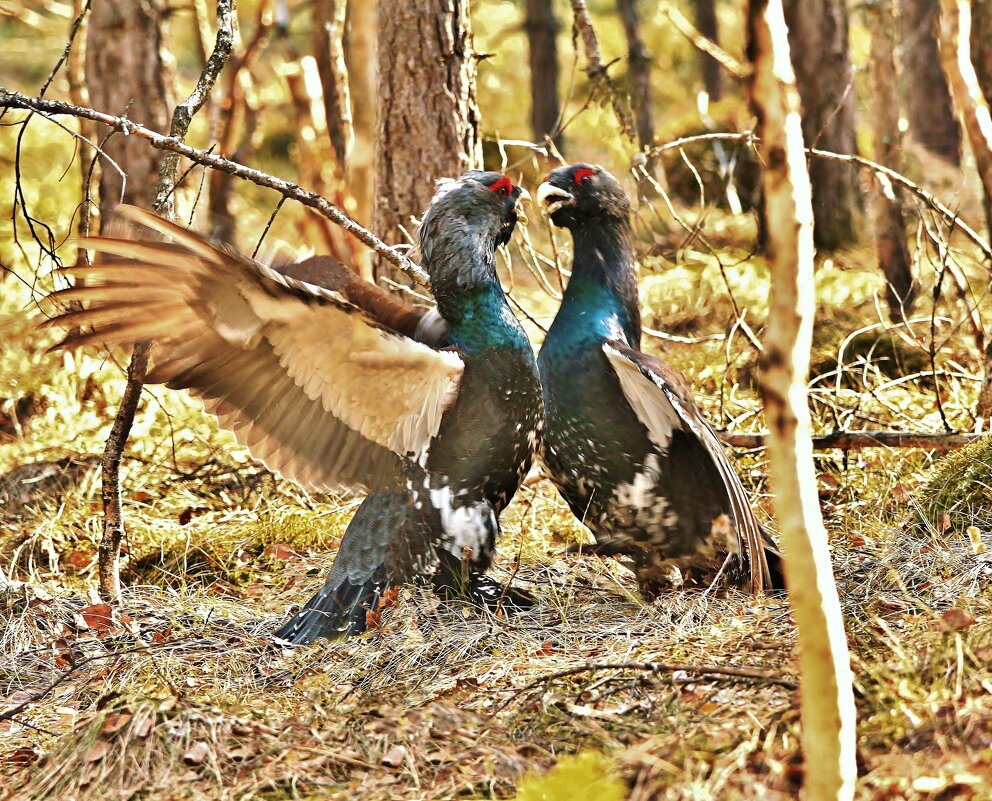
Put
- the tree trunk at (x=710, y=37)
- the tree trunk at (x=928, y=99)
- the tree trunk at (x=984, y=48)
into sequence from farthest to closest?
the tree trunk at (x=710, y=37)
the tree trunk at (x=928, y=99)
the tree trunk at (x=984, y=48)

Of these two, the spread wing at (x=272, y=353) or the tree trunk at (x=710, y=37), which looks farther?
the tree trunk at (x=710, y=37)

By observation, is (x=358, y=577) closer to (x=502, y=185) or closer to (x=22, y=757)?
(x=22, y=757)

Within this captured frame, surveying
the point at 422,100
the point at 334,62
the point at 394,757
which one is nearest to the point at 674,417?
the point at 394,757

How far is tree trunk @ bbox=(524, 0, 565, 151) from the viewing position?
44.0 ft

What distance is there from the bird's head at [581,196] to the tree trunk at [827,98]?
165 inches

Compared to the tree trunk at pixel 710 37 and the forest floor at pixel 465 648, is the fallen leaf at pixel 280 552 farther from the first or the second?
the tree trunk at pixel 710 37

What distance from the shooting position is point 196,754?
9.49ft

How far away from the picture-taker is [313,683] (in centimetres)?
358

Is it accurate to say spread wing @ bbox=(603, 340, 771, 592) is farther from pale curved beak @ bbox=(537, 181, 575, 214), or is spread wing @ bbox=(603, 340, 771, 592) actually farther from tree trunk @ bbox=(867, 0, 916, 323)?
tree trunk @ bbox=(867, 0, 916, 323)

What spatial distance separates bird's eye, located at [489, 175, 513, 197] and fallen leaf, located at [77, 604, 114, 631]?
2.17 m

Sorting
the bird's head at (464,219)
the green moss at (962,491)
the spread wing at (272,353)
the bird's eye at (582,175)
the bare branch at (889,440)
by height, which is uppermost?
the bird's eye at (582,175)

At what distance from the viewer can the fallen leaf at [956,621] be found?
9.80ft

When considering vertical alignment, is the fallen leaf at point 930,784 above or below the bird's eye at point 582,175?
below

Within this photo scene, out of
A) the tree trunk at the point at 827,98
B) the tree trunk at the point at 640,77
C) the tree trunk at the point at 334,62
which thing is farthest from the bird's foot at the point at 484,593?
the tree trunk at the point at 640,77
